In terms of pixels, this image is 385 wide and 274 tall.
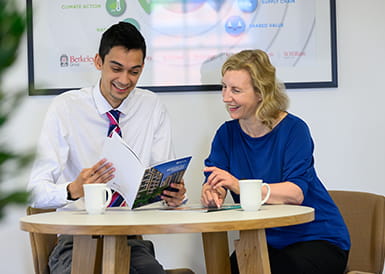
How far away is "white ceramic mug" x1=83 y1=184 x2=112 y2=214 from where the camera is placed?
1.61m

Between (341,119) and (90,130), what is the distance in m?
1.23

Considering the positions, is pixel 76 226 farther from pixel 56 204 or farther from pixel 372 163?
pixel 372 163

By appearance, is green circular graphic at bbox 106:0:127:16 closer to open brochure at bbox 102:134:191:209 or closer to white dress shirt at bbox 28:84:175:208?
white dress shirt at bbox 28:84:175:208

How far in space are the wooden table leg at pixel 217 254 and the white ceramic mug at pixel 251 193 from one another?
1.35 ft

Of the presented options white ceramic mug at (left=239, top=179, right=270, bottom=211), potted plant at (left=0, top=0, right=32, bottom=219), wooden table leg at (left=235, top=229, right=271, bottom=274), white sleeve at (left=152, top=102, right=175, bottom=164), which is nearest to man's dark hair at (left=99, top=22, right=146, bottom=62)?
white sleeve at (left=152, top=102, right=175, bottom=164)

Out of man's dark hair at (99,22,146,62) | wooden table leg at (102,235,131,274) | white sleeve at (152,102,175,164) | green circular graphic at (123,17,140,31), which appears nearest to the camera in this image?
wooden table leg at (102,235,131,274)

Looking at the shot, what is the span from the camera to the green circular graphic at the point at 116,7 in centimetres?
255

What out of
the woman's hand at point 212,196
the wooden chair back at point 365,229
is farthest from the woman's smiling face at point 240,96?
the wooden chair back at point 365,229

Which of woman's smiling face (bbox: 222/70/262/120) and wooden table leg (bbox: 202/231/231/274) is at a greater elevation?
woman's smiling face (bbox: 222/70/262/120)

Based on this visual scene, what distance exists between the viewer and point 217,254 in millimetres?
2000

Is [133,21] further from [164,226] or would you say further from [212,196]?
[164,226]

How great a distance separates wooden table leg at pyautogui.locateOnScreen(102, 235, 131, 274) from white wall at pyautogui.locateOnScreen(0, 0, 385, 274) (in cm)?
105

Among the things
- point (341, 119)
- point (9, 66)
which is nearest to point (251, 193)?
point (341, 119)

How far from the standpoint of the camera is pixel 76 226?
4.67 ft
